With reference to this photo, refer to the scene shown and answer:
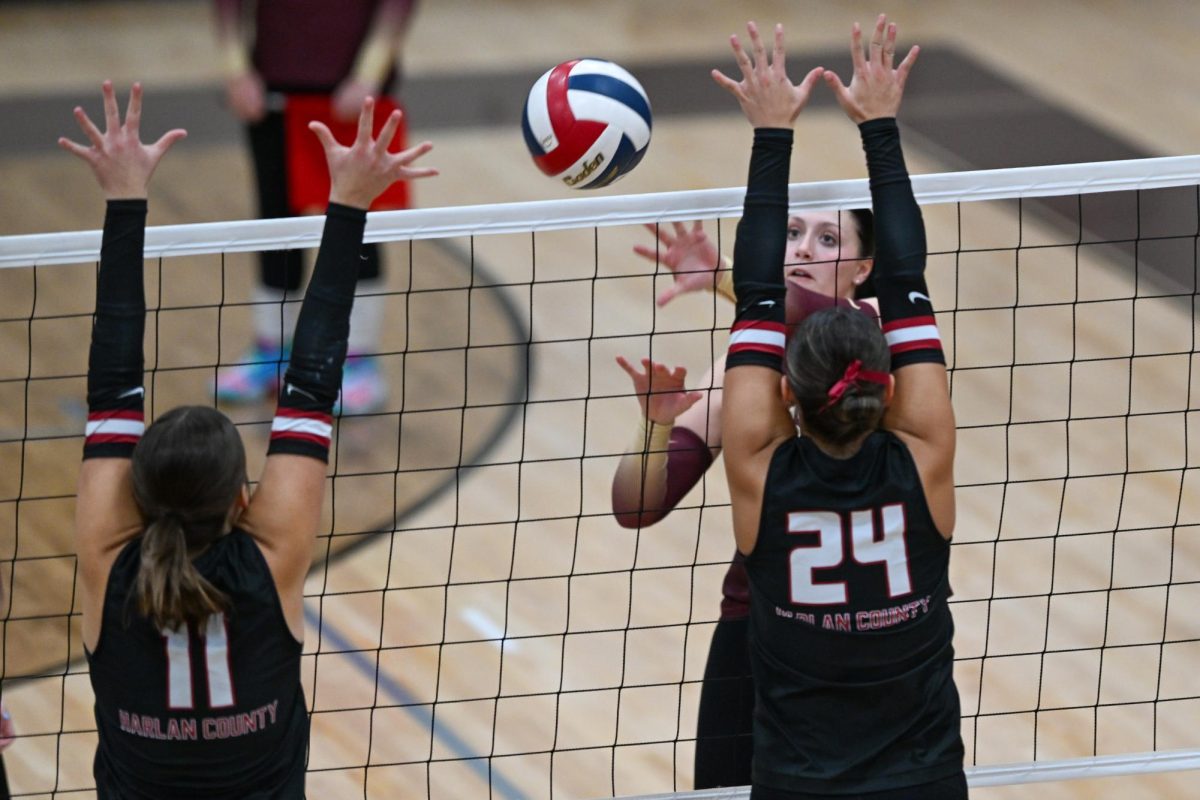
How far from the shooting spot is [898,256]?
2604 mm

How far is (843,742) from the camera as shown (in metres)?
2.50

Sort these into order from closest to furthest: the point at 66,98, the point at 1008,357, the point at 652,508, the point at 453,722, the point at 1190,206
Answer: the point at 652,508, the point at 453,722, the point at 1008,357, the point at 1190,206, the point at 66,98

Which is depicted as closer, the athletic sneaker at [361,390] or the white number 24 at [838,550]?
the white number 24 at [838,550]

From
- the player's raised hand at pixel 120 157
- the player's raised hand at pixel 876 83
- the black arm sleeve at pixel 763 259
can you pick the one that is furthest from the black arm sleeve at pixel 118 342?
the player's raised hand at pixel 876 83

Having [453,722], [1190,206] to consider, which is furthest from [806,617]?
[1190,206]

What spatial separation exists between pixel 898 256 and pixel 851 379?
31 centimetres

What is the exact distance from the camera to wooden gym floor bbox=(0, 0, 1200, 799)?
13.6ft

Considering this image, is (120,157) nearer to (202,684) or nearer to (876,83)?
(202,684)

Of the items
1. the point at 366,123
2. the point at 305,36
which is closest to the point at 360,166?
the point at 366,123

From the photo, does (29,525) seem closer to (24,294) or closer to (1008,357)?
(24,294)

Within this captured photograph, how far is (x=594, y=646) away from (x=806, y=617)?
2078mm

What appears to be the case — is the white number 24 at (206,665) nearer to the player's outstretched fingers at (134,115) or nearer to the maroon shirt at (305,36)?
the player's outstretched fingers at (134,115)

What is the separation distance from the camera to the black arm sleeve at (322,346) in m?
2.44

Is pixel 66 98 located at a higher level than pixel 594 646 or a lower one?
higher
